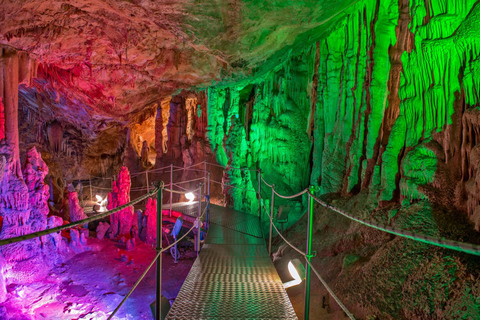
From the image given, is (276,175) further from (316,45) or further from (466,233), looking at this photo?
(466,233)

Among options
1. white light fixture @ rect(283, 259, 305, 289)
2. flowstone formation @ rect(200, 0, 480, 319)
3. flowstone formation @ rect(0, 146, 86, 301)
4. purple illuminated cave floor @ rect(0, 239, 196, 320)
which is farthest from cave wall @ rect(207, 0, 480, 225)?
flowstone formation @ rect(0, 146, 86, 301)

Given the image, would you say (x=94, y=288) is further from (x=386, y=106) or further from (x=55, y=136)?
(x=55, y=136)

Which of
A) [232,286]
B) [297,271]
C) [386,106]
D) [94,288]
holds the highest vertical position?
[386,106]

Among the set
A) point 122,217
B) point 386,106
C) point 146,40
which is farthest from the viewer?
point 122,217

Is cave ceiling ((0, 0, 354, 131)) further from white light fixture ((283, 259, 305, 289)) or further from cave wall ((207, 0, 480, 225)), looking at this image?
white light fixture ((283, 259, 305, 289))

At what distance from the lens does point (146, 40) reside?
25.9 feet

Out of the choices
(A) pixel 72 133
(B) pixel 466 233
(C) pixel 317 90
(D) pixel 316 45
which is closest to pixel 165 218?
(C) pixel 317 90

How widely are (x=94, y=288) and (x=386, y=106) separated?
6883 mm

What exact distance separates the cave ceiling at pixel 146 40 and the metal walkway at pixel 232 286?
4250 mm

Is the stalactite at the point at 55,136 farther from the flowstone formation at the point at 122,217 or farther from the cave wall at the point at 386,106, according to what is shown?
the cave wall at the point at 386,106

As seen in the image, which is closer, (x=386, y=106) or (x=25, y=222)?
(x=386, y=106)

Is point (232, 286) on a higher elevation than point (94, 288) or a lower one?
higher

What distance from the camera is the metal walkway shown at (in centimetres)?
293

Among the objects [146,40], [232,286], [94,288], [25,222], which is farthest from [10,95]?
[232,286]
